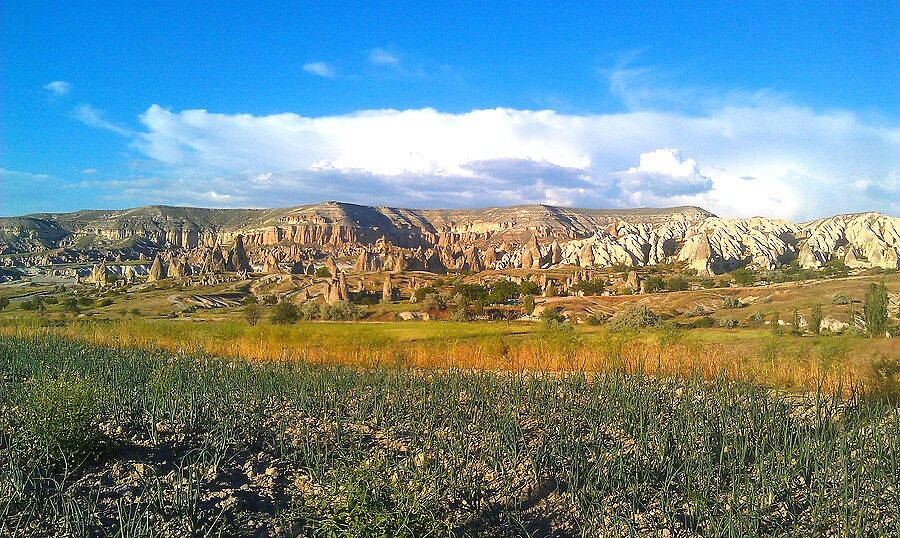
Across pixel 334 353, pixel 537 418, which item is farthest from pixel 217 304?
pixel 537 418

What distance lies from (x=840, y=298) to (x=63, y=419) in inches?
1472

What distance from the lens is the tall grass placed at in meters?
5.50

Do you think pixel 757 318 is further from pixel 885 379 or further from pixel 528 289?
pixel 528 289

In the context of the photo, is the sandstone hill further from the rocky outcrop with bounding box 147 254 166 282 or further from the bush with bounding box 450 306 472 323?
the bush with bounding box 450 306 472 323

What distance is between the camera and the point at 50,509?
570 centimetres

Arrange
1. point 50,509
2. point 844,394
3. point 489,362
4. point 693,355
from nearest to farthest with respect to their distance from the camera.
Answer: point 50,509 < point 844,394 < point 693,355 < point 489,362

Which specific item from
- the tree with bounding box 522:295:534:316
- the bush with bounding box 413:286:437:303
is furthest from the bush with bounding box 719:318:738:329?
the bush with bounding box 413:286:437:303

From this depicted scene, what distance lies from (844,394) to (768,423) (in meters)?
5.16

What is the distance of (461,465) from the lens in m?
6.99

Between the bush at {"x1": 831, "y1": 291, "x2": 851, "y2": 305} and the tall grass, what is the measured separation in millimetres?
27732

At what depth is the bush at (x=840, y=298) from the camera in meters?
33.5

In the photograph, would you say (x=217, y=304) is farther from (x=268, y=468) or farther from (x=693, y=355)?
(x=268, y=468)

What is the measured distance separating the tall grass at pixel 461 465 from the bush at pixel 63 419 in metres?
0.20

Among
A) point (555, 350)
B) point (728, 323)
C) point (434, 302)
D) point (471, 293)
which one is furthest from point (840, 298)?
point (434, 302)
